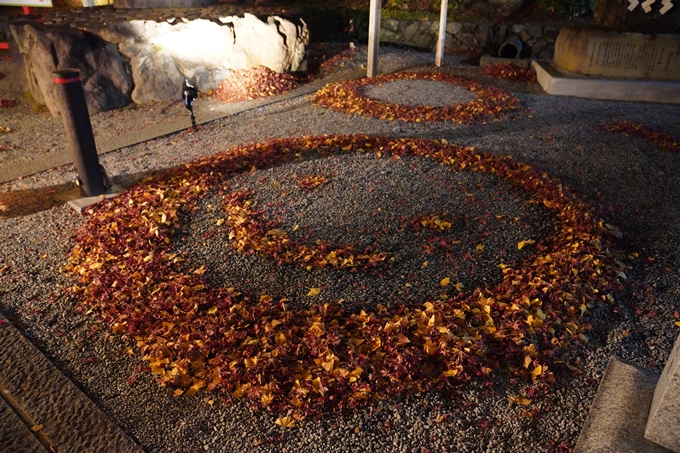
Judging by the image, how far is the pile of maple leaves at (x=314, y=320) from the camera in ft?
10.6

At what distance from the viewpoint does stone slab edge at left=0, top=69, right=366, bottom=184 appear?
22.1 ft

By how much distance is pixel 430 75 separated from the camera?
449 inches

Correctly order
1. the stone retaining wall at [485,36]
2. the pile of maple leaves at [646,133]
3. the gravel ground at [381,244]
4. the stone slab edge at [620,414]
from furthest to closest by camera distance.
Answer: the stone retaining wall at [485,36], the pile of maple leaves at [646,133], the gravel ground at [381,244], the stone slab edge at [620,414]

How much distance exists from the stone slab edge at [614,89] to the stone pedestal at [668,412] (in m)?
9.13

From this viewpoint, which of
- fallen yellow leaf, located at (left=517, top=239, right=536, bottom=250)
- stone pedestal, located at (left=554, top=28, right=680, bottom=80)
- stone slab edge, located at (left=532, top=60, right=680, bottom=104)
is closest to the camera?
fallen yellow leaf, located at (left=517, top=239, right=536, bottom=250)

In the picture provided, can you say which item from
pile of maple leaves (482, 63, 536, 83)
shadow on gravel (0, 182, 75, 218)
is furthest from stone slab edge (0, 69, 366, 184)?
pile of maple leaves (482, 63, 536, 83)

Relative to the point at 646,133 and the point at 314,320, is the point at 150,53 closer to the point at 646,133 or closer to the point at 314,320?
the point at 314,320

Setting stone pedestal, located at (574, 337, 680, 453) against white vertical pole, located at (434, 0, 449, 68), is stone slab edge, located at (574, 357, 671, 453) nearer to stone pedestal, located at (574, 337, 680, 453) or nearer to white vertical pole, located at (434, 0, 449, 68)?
stone pedestal, located at (574, 337, 680, 453)

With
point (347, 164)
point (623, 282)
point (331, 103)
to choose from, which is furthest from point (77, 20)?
point (623, 282)

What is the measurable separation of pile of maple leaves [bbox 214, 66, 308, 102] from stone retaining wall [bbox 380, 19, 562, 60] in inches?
244

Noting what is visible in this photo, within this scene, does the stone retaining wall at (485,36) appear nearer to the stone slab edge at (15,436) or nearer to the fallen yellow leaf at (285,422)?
the fallen yellow leaf at (285,422)

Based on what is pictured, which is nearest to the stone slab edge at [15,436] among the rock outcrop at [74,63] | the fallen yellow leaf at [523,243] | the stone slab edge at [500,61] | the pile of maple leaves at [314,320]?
the pile of maple leaves at [314,320]

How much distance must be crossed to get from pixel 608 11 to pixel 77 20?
35.6 ft

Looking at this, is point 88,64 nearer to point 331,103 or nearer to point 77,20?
point 77,20
